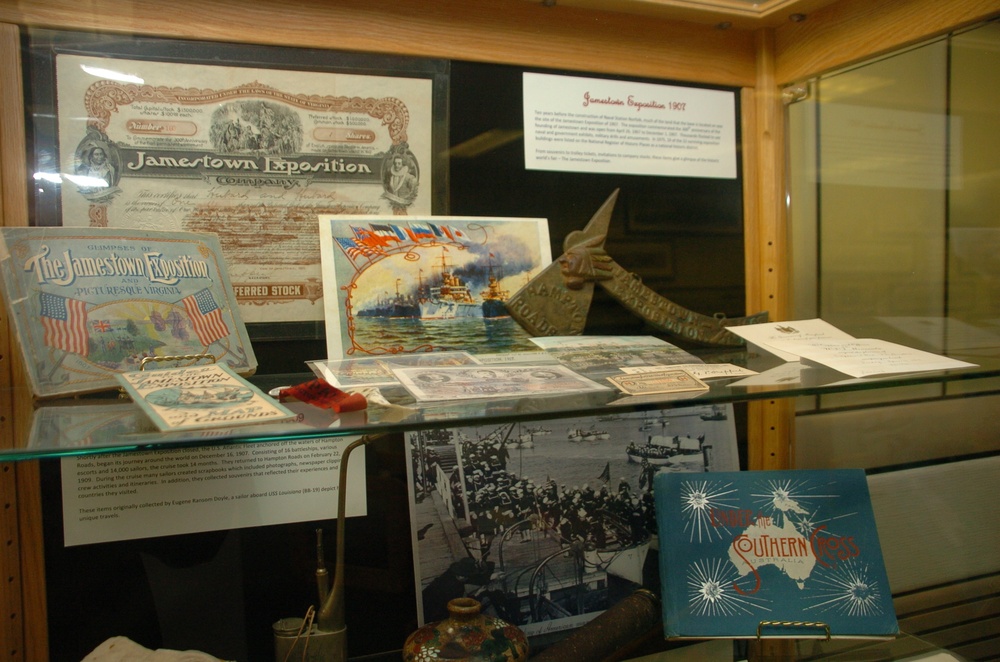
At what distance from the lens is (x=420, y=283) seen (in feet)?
3.48

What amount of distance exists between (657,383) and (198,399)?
0.51 metres

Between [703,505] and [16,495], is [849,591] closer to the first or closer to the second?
[703,505]

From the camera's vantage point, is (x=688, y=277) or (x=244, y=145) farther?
(x=688, y=277)

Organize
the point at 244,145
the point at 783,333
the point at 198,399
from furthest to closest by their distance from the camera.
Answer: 1. the point at 783,333
2. the point at 244,145
3. the point at 198,399

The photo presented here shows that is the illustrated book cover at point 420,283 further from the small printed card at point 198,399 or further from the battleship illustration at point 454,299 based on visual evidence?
the small printed card at point 198,399

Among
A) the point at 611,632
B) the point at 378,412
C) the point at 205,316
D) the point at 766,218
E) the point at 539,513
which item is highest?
the point at 766,218

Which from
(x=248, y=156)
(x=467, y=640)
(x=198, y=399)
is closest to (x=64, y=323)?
(x=198, y=399)

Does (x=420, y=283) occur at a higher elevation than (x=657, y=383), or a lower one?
higher

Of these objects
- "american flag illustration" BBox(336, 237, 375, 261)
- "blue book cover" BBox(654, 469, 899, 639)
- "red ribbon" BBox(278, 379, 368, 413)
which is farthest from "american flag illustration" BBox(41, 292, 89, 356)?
"blue book cover" BBox(654, 469, 899, 639)

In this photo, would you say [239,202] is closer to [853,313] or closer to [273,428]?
[273,428]

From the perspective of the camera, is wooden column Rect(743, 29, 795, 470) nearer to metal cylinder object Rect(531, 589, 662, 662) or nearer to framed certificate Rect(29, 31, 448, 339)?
metal cylinder object Rect(531, 589, 662, 662)

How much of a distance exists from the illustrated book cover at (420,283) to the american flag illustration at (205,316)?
0.14m

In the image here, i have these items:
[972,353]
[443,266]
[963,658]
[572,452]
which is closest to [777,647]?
[963,658]

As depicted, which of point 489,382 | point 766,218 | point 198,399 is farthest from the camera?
point 766,218
